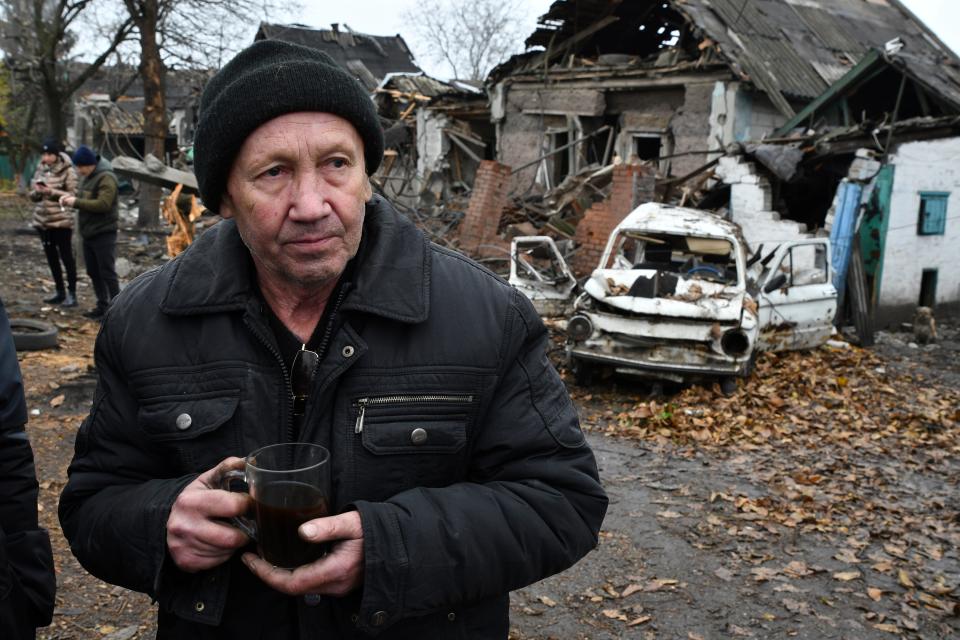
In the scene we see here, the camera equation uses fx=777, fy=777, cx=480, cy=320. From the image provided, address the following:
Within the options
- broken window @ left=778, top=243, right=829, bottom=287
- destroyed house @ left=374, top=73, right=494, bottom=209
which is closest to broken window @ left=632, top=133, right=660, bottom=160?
destroyed house @ left=374, top=73, right=494, bottom=209

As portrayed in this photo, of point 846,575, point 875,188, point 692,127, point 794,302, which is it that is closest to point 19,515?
point 846,575

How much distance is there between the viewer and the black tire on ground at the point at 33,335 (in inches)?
313

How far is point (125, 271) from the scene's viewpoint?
13281mm

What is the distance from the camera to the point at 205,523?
1365 millimetres

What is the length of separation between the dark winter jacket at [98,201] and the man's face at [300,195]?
821 cm

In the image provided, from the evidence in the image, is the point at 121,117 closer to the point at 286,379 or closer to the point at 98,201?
the point at 98,201

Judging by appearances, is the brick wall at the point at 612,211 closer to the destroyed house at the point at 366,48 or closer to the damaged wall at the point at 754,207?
the damaged wall at the point at 754,207

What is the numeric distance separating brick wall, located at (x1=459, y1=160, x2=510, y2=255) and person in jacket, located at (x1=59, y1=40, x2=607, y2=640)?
12.1 m

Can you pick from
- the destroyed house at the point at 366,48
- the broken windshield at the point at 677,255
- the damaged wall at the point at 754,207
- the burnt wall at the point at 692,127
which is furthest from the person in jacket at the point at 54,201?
the destroyed house at the point at 366,48

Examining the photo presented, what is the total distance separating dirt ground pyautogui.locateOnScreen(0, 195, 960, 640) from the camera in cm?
412

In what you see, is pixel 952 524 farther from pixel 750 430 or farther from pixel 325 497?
pixel 325 497

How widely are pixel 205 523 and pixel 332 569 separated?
0.80 ft

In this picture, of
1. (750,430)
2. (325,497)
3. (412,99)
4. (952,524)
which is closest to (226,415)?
(325,497)

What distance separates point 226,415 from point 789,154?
39.2 feet
